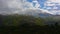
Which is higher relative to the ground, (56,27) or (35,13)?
(35,13)

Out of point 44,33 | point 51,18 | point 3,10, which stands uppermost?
point 3,10

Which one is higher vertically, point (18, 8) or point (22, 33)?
point (18, 8)

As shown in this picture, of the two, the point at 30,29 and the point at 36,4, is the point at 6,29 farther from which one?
the point at 36,4

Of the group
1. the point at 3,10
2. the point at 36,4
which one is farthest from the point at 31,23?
the point at 3,10

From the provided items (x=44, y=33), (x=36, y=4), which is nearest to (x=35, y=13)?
(x=36, y=4)

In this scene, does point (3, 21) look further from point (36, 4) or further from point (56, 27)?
point (56, 27)
